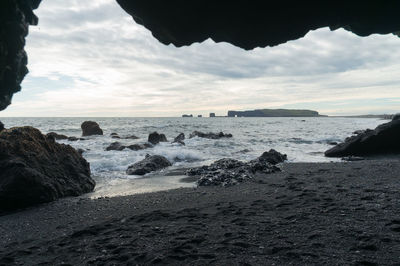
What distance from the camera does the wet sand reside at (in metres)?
3.42

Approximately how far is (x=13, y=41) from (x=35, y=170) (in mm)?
3538

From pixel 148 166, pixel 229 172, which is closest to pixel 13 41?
pixel 148 166

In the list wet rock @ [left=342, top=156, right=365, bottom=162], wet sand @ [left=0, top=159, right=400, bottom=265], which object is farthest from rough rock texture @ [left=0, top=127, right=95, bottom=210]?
wet rock @ [left=342, top=156, right=365, bottom=162]

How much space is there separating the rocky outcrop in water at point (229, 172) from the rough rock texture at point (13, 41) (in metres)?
6.56

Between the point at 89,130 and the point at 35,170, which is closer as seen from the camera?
the point at 35,170

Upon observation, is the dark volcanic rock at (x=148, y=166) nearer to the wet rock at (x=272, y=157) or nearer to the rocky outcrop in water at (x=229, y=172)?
the rocky outcrop in water at (x=229, y=172)

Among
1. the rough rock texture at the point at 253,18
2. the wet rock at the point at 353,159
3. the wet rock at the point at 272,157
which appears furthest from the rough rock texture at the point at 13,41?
the wet rock at the point at 353,159

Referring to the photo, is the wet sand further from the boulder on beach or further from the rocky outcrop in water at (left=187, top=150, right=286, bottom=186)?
the boulder on beach

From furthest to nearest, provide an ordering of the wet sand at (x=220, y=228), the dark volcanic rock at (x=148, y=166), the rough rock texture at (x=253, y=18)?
1. the dark volcanic rock at (x=148, y=166)
2. the rough rock texture at (x=253, y=18)
3. the wet sand at (x=220, y=228)

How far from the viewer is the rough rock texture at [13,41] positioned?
6495mm

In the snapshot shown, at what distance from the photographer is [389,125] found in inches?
588

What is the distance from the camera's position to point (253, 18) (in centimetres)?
609

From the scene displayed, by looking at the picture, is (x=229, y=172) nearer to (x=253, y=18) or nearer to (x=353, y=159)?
(x=253, y=18)

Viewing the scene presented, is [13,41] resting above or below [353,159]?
above
